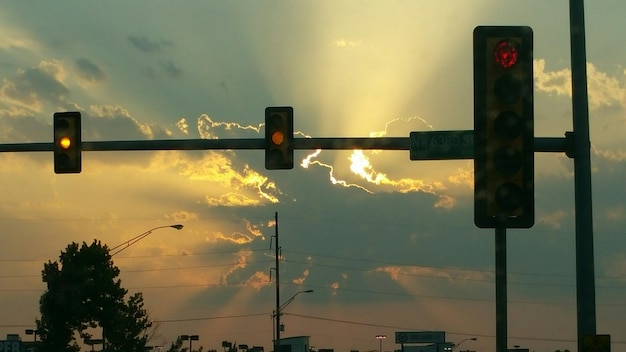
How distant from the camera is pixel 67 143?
21719 millimetres

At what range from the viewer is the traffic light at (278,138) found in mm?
20594

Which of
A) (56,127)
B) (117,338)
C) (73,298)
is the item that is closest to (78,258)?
(73,298)

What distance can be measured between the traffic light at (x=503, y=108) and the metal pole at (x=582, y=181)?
8.46 ft

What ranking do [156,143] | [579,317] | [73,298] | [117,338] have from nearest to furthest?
1. [579,317]
2. [156,143]
3. [73,298]
4. [117,338]

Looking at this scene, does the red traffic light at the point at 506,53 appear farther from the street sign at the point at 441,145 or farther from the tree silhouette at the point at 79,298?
the tree silhouette at the point at 79,298

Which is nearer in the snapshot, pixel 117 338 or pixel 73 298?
pixel 73 298

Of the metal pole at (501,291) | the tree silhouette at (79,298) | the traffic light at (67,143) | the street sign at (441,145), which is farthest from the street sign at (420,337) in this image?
the metal pole at (501,291)

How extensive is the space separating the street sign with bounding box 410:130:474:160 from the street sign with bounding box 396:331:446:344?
101999 mm

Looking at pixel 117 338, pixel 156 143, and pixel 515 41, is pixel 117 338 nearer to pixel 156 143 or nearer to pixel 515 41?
pixel 156 143

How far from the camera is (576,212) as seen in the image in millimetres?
15922

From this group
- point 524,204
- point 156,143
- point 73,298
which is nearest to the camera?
point 524,204

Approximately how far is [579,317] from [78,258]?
7215 centimetres

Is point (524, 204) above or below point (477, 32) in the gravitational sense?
below

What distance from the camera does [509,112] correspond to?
13.6m
